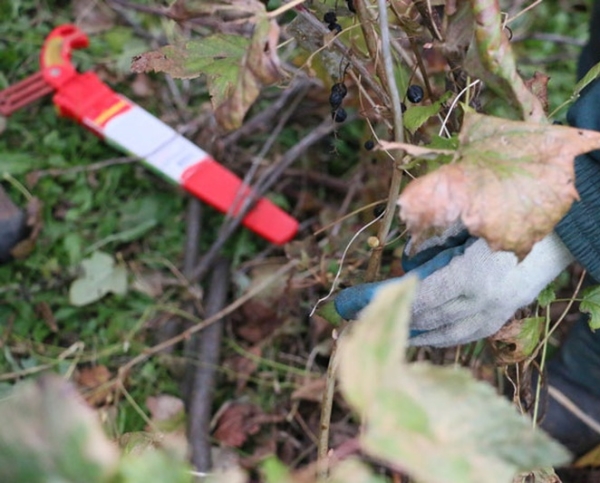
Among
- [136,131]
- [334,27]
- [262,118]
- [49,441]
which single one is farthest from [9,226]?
[49,441]

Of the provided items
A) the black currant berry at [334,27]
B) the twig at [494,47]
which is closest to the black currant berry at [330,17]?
the black currant berry at [334,27]

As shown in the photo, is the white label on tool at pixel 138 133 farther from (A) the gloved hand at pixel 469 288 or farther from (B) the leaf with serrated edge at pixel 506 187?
(B) the leaf with serrated edge at pixel 506 187

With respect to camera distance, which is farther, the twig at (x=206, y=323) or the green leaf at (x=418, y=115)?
the twig at (x=206, y=323)

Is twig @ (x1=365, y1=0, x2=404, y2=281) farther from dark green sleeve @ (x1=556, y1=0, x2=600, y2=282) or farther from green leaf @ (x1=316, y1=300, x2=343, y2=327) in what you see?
dark green sleeve @ (x1=556, y1=0, x2=600, y2=282)

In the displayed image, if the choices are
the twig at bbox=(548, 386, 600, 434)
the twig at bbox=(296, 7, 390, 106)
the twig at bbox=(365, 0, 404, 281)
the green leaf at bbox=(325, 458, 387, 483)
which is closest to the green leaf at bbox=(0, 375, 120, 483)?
the green leaf at bbox=(325, 458, 387, 483)

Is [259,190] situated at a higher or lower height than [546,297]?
lower

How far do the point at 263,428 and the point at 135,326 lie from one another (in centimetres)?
42

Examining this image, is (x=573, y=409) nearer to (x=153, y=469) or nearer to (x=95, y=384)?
(x=95, y=384)

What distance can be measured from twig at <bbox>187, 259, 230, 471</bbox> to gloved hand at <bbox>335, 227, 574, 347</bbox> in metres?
0.62

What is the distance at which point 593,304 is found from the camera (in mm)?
1186

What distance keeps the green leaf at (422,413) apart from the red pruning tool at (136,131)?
131 centimetres

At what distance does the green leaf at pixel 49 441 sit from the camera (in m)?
0.51

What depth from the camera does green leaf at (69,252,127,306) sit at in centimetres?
188

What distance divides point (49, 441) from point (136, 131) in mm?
1490
